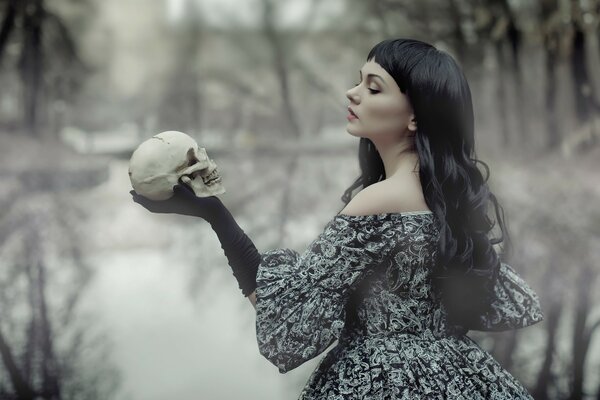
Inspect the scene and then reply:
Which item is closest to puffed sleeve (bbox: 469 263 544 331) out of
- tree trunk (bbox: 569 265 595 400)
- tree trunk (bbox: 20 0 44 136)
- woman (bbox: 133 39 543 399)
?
woman (bbox: 133 39 543 399)

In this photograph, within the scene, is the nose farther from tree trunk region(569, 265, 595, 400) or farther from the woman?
tree trunk region(569, 265, 595, 400)

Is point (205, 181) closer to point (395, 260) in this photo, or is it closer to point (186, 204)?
point (186, 204)

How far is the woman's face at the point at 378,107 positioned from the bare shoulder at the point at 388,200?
80 mm

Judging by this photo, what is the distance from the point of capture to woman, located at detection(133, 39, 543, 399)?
91 centimetres

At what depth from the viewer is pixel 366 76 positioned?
98cm

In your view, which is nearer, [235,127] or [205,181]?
[205,181]

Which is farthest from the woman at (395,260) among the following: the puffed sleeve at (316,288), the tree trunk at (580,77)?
the tree trunk at (580,77)

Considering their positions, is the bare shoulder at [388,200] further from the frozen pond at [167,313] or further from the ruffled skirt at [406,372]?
the frozen pond at [167,313]

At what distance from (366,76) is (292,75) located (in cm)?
386

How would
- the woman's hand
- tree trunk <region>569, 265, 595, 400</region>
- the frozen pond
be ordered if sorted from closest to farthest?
the woman's hand, tree trunk <region>569, 265, 595, 400</region>, the frozen pond

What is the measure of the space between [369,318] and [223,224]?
A: 0.25m

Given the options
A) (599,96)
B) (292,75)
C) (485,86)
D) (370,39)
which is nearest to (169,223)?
(292,75)

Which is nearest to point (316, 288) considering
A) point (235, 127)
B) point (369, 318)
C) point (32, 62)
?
point (369, 318)

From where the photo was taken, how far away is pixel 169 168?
0.92 metres
